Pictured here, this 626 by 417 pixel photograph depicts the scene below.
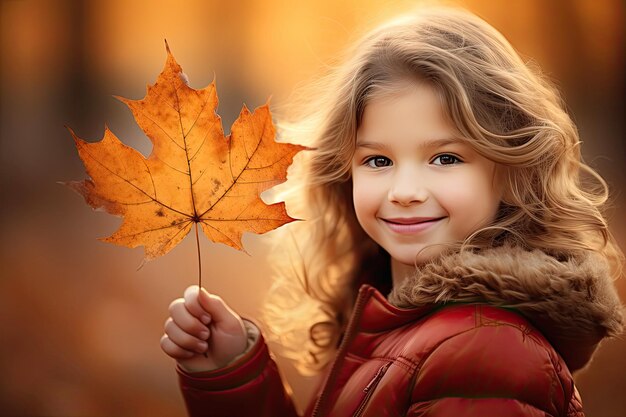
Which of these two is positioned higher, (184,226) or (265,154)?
(265,154)

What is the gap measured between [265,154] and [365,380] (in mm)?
446

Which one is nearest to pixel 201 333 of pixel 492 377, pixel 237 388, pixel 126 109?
pixel 237 388

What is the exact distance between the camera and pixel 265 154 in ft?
4.44

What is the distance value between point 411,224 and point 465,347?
28 centimetres

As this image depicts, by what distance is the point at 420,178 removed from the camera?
1.39 m

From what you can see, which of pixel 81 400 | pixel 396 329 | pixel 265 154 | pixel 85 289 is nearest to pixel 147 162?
pixel 265 154

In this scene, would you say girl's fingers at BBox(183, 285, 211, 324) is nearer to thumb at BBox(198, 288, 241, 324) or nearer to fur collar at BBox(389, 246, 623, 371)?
thumb at BBox(198, 288, 241, 324)

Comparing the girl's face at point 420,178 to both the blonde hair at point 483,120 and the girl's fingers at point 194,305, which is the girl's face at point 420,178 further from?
the girl's fingers at point 194,305

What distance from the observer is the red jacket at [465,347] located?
3.93 ft

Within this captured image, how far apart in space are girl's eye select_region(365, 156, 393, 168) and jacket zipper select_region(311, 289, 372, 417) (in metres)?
0.24

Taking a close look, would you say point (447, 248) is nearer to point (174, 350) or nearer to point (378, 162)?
point (378, 162)

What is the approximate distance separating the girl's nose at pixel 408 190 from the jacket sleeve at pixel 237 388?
50 centimetres

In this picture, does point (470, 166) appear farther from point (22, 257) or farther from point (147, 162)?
point (22, 257)

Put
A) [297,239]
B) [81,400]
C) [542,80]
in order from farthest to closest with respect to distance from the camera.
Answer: [81,400]
[297,239]
[542,80]
